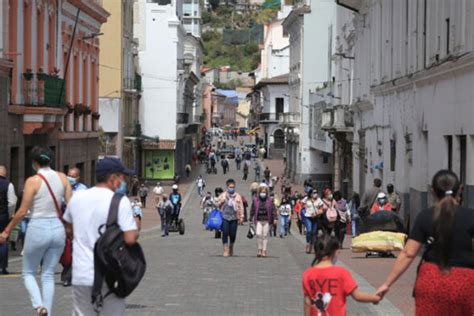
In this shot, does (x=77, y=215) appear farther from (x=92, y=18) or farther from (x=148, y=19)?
(x=148, y=19)

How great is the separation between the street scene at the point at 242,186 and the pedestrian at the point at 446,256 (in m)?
0.01

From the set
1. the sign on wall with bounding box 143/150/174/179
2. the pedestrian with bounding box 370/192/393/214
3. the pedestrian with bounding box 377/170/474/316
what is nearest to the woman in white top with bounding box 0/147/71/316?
the pedestrian with bounding box 377/170/474/316

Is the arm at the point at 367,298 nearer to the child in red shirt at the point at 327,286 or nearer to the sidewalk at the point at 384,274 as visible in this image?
the child in red shirt at the point at 327,286

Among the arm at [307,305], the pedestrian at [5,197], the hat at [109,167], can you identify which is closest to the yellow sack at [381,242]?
the pedestrian at [5,197]

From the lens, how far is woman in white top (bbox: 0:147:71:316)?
11.5 m

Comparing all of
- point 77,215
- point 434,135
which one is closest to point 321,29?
point 434,135

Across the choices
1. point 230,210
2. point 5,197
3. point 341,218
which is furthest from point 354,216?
point 5,197

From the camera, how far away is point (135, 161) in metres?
71.1

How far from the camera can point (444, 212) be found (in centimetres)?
860

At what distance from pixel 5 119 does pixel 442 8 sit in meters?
10.7

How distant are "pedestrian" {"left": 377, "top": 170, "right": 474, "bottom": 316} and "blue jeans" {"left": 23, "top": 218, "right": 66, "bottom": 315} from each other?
13.6ft

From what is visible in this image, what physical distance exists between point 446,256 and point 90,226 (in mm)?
2697

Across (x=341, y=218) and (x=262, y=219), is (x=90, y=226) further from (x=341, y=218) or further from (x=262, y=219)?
(x=341, y=218)

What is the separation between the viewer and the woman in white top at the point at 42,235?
1147 cm
